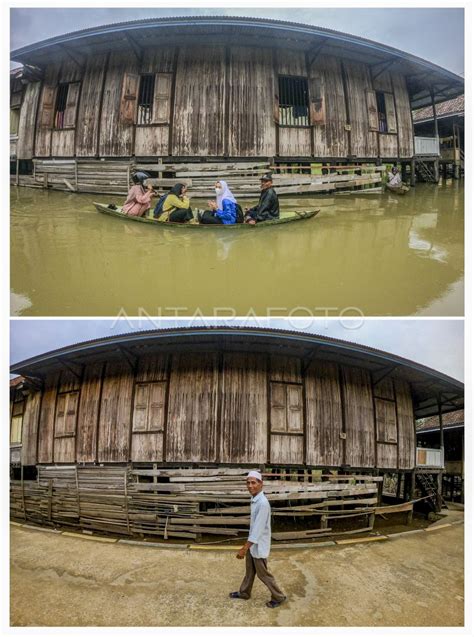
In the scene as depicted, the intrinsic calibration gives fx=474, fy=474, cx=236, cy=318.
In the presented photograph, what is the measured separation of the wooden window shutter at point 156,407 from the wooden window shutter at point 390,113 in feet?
40.6

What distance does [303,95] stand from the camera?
14.5 meters

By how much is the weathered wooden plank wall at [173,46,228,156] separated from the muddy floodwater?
4.09 meters

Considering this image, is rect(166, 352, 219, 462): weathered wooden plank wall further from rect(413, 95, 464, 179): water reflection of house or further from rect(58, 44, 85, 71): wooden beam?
rect(413, 95, 464, 179): water reflection of house

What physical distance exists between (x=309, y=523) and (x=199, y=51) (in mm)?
12770

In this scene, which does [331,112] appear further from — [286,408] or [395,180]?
[286,408]

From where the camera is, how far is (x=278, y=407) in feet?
33.3

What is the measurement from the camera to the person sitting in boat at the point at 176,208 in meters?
10.1

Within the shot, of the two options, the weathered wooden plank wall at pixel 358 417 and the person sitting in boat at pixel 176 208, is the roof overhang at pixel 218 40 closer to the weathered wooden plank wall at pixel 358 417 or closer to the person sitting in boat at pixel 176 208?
the person sitting in boat at pixel 176 208

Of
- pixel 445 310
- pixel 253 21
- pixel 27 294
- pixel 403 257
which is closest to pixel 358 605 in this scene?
pixel 445 310

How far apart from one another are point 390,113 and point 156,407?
515 inches

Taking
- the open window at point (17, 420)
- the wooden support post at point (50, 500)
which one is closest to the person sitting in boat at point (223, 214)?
the wooden support post at point (50, 500)

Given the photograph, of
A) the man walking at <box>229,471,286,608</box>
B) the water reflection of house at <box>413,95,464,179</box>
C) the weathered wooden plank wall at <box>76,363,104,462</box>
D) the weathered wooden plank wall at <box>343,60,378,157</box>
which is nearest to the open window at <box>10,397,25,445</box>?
the weathered wooden plank wall at <box>76,363,104,462</box>

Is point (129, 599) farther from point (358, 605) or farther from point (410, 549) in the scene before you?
point (410, 549)

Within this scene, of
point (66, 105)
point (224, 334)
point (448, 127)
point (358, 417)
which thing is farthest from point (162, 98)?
point (448, 127)
